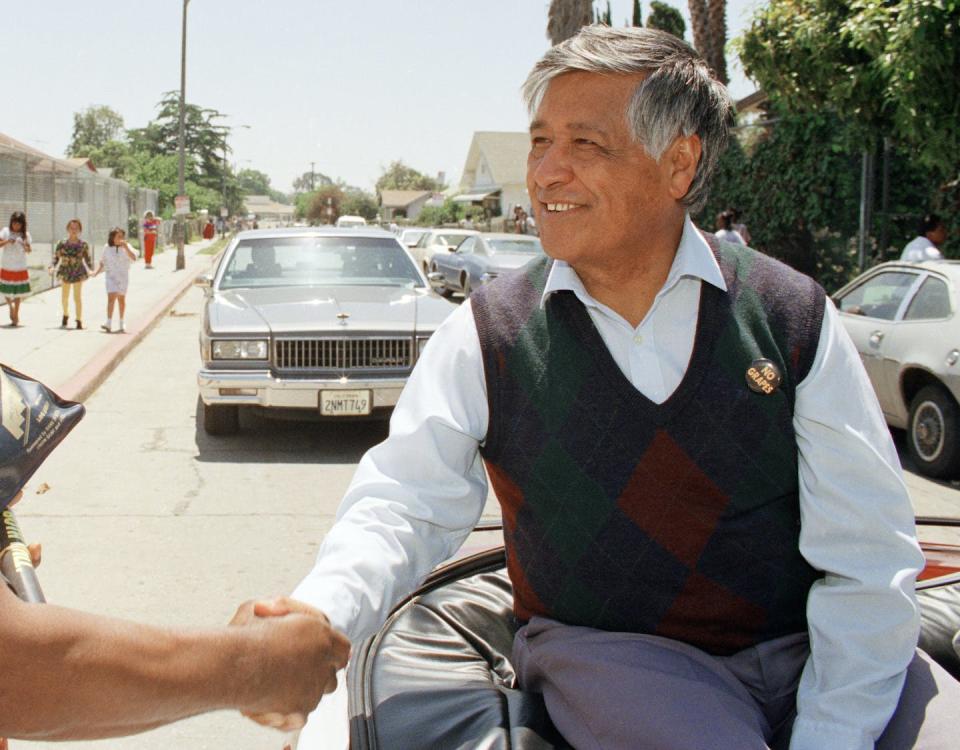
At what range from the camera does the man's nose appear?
92.4 inches

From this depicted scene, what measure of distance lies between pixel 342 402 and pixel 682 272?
603 cm

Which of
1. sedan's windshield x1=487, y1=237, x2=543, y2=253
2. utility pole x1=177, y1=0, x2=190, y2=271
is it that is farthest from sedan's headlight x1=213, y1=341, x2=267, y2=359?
utility pole x1=177, y1=0, x2=190, y2=271

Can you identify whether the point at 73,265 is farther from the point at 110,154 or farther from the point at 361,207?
the point at 361,207

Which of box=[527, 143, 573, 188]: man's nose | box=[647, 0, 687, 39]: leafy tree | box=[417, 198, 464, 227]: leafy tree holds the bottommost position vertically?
box=[527, 143, 573, 188]: man's nose

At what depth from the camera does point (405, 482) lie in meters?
2.20

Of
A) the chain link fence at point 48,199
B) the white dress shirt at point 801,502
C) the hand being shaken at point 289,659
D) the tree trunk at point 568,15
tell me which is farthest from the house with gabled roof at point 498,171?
the hand being shaken at point 289,659

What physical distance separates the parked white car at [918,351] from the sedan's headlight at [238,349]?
462cm

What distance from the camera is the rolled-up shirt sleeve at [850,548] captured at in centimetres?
202

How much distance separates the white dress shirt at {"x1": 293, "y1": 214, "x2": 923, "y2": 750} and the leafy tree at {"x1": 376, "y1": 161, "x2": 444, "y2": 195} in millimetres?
133405

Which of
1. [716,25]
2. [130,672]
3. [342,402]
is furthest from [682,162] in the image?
[716,25]

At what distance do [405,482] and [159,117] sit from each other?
4415 inches

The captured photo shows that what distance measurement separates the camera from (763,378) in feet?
6.97

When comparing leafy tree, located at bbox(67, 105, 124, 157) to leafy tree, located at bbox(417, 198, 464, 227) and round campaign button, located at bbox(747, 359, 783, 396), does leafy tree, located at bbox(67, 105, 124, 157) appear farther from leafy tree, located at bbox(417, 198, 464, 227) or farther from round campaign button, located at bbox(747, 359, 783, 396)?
round campaign button, located at bbox(747, 359, 783, 396)

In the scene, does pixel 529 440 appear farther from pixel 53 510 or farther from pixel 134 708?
pixel 53 510
